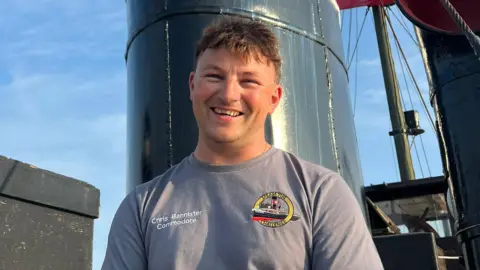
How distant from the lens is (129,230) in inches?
61.2

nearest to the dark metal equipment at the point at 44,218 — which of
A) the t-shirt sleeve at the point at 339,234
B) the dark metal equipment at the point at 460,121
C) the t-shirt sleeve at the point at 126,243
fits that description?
the t-shirt sleeve at the point at 126,243

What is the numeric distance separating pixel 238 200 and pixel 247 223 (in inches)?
3.1

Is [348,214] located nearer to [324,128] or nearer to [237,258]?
[237,258]

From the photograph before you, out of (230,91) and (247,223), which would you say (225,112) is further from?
(247,223)

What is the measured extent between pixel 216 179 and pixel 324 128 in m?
2.37

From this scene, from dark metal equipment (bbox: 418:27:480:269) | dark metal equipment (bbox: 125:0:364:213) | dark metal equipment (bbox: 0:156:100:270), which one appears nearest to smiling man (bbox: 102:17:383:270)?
dark metal equipment (bbox: 0:156:100:270)

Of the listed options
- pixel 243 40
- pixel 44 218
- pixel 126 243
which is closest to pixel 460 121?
pixel 44 218

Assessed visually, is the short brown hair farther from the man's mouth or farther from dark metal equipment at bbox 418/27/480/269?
dark metal equipment at bbox 418/27/480/269

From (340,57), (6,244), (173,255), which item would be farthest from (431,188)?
(173,255)

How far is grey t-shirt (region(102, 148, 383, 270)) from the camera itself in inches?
55.7

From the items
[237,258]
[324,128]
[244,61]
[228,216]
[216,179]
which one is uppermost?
[324,128]

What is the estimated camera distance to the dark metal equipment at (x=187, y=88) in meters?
3.67

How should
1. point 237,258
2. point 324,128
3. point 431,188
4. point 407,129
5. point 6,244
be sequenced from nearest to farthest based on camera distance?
point 237,258 → point 6,244 → point 324,128 → point 431,188 → point 407,129

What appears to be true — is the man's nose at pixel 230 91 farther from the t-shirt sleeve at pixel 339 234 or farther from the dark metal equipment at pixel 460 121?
the dark metal equipment at pixel 460 121
